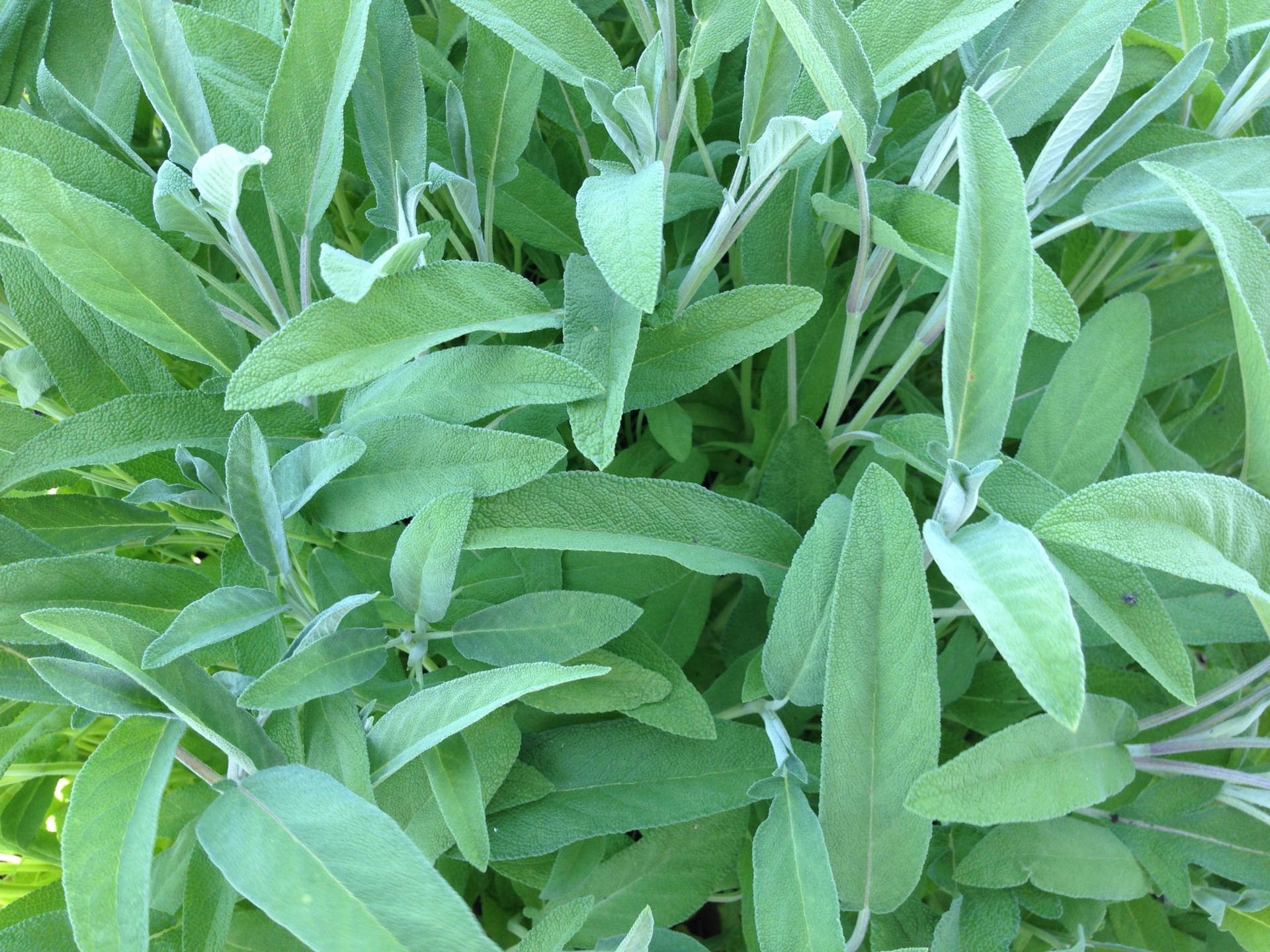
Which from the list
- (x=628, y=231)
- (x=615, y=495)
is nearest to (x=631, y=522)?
(x=615, y=495)

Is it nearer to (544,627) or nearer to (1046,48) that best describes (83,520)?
(544,627)

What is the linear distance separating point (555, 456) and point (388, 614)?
16 cm

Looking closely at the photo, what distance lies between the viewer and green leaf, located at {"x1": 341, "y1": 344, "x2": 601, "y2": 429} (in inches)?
14.1

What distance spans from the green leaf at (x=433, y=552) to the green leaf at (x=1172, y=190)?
12.3 inches

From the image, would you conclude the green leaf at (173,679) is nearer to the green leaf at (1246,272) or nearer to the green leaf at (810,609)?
the green leaf at (810,609)

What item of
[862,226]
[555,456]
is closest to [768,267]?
[862,226]

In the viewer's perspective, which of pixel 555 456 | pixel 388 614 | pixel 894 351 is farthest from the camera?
pixel 894 351

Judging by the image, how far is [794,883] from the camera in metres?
0.39

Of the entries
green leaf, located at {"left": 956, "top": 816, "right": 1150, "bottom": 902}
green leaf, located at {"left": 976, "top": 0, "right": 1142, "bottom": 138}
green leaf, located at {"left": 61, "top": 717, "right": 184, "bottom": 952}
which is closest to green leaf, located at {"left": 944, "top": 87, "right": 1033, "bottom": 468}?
green leaf, located at {"left": 976, "top": 0, "right": 1142, "bottom": 138}

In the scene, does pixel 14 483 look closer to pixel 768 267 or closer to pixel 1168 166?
pixel 768 267

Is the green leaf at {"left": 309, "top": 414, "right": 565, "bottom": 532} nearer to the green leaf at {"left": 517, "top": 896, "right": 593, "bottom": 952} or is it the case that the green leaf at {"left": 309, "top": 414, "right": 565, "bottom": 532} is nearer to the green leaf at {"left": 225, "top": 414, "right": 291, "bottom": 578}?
the green leaf at {"left": 225, "top": 414, "right": 291, "bottom": 578}

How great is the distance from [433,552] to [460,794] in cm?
10

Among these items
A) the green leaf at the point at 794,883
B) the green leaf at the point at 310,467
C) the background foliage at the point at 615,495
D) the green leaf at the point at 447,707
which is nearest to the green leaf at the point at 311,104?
the background foliage at the point at 615,495

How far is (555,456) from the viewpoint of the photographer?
35 centimetres
